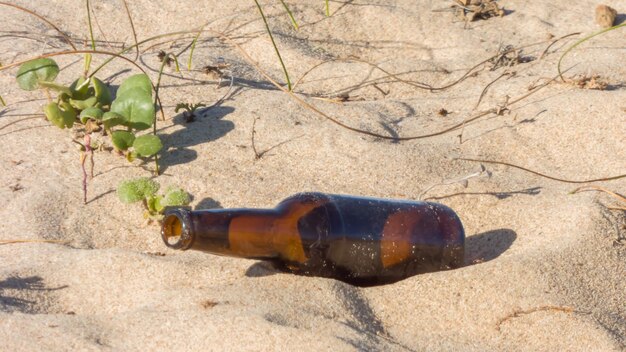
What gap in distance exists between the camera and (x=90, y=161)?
2.77 metres

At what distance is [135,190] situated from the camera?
2520 mm

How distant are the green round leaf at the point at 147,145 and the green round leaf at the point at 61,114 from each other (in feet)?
0.92

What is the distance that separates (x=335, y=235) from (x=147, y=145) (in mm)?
852

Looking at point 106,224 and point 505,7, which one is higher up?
point 106,224

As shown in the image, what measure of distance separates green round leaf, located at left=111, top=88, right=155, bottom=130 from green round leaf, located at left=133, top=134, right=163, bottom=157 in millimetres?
65

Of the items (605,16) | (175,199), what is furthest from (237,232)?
(605,16)

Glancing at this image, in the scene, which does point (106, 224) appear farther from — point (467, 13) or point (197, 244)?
point (467, 13)

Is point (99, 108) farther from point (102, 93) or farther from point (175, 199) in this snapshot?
point (175, 199)

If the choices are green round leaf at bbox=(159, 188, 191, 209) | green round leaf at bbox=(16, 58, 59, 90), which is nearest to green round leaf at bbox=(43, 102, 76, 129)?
green round leaf at bbox=(16, 58, 59, 90)

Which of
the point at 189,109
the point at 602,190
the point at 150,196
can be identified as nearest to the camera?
the point at 150,196

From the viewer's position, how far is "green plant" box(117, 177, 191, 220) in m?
2.51

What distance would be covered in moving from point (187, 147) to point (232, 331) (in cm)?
113

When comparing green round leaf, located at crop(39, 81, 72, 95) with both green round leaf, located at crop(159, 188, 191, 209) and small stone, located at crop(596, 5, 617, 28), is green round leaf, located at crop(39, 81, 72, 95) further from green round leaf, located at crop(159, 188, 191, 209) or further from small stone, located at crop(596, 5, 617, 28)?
small stone, located at crop(596, 5, 617, 28)

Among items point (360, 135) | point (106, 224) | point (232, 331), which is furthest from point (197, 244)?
point (360, 135)
